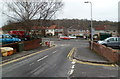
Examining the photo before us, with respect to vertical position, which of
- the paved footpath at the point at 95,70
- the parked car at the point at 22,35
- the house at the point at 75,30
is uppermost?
the house at the point at 75,30

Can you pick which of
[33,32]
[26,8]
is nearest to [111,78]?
[26,8]

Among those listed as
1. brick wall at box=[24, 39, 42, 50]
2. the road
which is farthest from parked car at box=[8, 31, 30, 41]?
the road

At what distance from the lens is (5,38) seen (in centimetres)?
2241

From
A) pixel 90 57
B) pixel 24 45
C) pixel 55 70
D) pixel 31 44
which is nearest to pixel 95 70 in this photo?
pixel 55 70

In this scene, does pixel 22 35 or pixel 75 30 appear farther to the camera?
pixel 75 30

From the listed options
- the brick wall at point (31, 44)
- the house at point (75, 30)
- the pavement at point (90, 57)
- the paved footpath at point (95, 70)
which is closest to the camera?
the paved footpath at point (95, 70)

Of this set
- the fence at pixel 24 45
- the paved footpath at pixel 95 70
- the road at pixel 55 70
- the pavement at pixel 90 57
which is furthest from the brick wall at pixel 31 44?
the paved footpath at pixel 95 70

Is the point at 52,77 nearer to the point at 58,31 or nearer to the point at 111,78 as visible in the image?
the point at 111,78

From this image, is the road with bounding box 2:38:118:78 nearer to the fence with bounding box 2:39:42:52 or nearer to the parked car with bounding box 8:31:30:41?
the fence with bounding box 2:39:42:52

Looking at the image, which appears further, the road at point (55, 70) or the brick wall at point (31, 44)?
the brick wall at point (31, 44)

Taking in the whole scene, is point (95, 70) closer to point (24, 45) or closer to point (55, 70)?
point (55, 70)

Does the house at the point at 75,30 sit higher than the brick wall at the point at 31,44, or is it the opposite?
the house at the point at 75,30

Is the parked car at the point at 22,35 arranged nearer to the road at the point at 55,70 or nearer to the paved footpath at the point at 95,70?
the road at the point at 55,70

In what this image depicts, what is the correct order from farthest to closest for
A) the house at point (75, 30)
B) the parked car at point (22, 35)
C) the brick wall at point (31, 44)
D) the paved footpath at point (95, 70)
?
the house at point (75, 30), the parked car at point (22, 35), the brick wall at point (31, 44), the paved footpath at point (95, 70)
